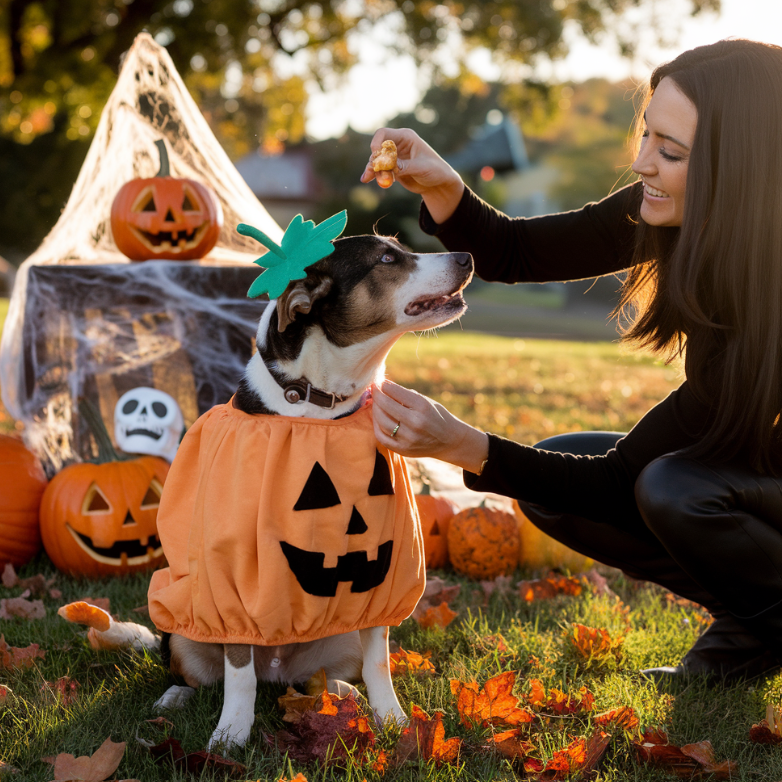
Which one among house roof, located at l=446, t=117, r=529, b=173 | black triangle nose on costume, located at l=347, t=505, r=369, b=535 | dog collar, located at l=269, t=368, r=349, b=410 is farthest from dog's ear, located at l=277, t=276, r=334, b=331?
house roof, located at l=446, t=117, r=529, b=173

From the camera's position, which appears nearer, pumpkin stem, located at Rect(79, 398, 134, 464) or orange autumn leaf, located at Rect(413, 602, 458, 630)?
orange autumn leaf, located at Rect(413, 602, 458, 630)

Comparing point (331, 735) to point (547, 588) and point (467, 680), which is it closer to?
point (467, 680)

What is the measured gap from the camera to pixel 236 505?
90.0 inches

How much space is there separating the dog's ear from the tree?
13105 millimetres

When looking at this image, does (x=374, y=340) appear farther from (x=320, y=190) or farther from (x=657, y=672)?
(x=320, y=190)

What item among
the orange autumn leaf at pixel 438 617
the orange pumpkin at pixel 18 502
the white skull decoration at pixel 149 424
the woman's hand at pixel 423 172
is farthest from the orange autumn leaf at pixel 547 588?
the orange pumpkin at pixel 18 502

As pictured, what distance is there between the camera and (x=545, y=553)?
3834mm

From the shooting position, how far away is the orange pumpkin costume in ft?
7.53

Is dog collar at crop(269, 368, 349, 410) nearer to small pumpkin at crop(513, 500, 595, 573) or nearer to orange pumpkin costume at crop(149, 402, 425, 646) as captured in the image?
orange pumpkin costume at crop(149, 402, 425, 646)

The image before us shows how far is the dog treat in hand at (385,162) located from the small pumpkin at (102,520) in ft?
6.53

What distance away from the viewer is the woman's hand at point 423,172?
9.06 feet

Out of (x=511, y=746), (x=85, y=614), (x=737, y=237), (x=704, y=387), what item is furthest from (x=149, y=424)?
(x=737, y=237)

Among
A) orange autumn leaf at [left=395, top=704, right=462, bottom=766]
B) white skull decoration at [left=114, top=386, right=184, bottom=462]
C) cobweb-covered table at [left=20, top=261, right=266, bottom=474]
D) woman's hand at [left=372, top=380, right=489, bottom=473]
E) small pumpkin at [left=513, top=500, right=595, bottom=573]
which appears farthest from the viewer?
cobweb-covered table at [left=20, top=261, right=266, bottom=474]

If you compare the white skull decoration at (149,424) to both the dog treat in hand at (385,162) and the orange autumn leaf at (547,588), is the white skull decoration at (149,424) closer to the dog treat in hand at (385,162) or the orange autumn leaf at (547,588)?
the orange autumn leaf at (547,588)
